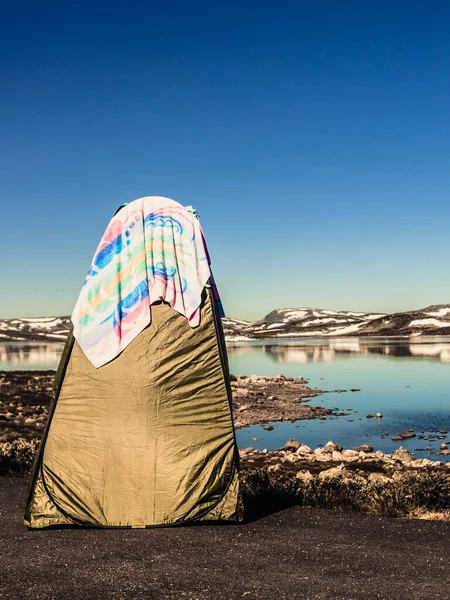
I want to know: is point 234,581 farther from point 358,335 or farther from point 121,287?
point 358,335

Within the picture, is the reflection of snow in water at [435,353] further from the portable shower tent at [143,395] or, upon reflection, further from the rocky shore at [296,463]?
the portable shower tent at [143,395]

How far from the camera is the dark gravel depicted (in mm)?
5328

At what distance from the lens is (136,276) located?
25.6 feet

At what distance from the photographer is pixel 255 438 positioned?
87.5 ft

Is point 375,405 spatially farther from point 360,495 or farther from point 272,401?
point 360,495

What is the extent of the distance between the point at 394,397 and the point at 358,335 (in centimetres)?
14934

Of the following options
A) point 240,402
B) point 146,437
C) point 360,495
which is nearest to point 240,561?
point 146,437

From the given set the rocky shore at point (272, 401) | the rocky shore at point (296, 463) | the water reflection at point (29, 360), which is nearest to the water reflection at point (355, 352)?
the rocky shore at point (272, 401)

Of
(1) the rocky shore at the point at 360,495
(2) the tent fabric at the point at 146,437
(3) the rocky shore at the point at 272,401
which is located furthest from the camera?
(3) the rocky shore at the point at 272,401

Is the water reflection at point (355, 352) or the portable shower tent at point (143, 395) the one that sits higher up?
the portable shower tent at point (143, 395)

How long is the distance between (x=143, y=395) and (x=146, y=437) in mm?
534

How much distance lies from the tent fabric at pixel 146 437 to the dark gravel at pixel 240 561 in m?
0.28

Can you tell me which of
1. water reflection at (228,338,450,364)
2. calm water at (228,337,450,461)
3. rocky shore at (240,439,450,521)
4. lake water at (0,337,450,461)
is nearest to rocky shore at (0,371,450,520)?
rocky shore at (240,439,450,521)

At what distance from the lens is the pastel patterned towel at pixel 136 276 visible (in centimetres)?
769
